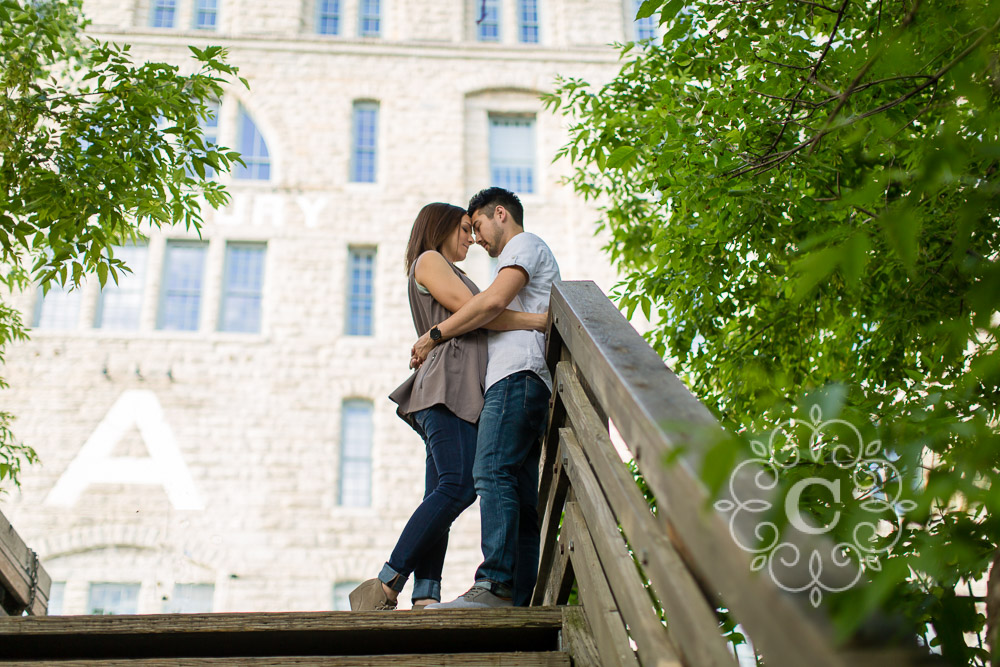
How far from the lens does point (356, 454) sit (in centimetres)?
1420

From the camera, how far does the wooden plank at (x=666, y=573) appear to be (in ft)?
4.29

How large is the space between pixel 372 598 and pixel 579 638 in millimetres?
992

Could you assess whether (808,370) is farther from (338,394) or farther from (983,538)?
(338,394)

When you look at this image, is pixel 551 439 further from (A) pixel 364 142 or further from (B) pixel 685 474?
(A) pixel 364 142

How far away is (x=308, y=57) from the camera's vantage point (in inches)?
648

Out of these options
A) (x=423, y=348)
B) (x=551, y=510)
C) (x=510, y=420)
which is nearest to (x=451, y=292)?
(x=423, y=348)

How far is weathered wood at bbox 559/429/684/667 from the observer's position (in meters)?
1.60

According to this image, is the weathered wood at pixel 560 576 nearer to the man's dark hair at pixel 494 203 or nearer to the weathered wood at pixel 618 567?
the weathered wood at pixel 618 567

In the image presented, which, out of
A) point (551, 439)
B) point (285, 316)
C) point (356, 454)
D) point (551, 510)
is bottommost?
point (551, 510)

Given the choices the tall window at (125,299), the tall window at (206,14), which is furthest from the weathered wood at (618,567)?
the tall window at (206,14)

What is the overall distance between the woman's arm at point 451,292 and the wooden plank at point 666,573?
1068 millimetres

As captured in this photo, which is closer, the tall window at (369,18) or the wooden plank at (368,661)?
the wooden plank at (368,661)

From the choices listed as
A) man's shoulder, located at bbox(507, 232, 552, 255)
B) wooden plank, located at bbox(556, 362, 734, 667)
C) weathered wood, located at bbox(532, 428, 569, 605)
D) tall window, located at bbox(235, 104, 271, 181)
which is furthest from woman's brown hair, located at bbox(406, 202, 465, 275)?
tall window, located at bbox(235, 104, 271, 181)

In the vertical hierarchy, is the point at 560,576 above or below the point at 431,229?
below
